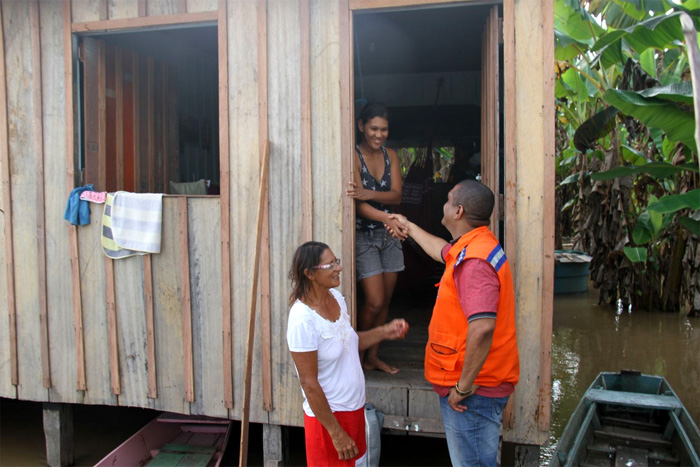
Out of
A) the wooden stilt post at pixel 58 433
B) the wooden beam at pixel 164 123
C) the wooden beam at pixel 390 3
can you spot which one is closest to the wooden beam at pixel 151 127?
the wooden beam at pixel 164 123

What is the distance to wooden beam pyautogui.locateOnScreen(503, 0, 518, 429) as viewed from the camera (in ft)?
11.6

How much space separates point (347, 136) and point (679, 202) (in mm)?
4466

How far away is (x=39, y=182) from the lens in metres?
4.46

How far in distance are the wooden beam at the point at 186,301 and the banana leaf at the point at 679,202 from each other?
5.06 metres

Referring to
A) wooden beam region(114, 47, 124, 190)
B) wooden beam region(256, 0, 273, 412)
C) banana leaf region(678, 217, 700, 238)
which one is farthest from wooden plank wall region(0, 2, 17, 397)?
banana leaf region(678, 217, 700, 238)

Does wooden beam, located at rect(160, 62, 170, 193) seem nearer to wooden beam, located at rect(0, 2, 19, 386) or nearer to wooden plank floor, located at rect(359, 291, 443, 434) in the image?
wooden beam, located at rect(0, 2, 19, 386)

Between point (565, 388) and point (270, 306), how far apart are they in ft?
14.5

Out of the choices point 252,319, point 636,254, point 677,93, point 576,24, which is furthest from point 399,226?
point 636,254

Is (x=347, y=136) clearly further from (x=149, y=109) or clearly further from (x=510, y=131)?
(x=149, y=109)

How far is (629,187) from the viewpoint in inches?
387

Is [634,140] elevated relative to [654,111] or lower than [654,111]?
elevated

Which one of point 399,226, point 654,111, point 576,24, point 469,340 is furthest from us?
point 576,24

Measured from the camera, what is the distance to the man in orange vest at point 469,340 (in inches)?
99.3

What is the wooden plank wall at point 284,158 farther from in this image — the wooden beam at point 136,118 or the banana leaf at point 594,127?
the banana leaf at point 594,127
